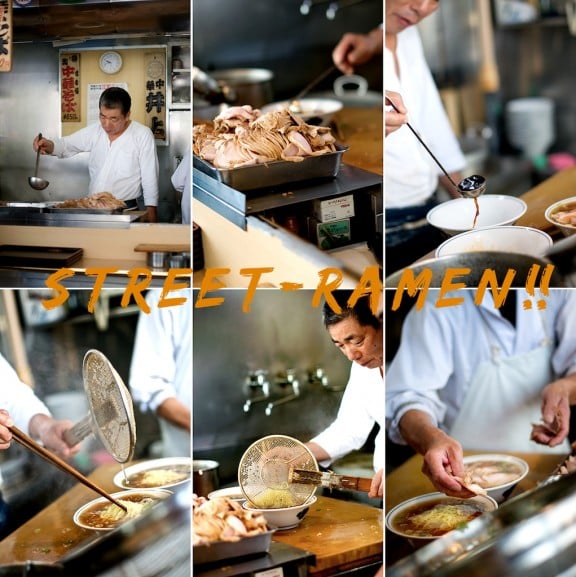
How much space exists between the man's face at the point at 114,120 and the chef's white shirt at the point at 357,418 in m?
1.04

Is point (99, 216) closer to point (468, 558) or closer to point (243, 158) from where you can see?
point (243, 158)

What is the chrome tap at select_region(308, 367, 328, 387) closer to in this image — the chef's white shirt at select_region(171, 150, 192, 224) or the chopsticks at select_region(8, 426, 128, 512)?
the chef's white shirt at select_region(171, 150, 192, 224)

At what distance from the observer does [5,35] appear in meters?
2.69

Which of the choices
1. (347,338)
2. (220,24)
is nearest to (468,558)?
(347,338)

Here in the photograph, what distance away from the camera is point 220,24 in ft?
8.71

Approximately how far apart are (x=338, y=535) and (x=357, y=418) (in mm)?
368

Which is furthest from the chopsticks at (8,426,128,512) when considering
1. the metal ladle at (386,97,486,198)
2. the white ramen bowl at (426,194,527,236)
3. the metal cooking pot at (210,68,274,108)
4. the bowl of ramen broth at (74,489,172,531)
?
the metal ladle at (386,97,486,198)

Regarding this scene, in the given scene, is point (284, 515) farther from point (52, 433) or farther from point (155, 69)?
point (155, 69)

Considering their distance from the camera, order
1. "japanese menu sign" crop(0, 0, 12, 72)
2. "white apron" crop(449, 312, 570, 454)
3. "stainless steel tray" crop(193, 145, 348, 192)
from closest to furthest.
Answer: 1. "stainless steel tray" crop(193, 145, 348, 192)
2. "japanese menu sign" crop(0, 0, 12, 72)
3. "white apron" crop(449, 312, 570, 454)

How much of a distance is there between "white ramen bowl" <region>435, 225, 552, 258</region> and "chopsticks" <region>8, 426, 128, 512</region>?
1288 millimetres

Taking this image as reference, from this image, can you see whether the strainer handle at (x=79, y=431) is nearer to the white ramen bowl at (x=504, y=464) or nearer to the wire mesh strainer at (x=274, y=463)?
the wire mesh strainer at (x=274, y=463)

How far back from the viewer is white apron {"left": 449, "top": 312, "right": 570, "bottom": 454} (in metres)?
2.79

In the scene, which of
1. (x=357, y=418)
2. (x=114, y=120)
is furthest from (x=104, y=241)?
(x=357, y=418)

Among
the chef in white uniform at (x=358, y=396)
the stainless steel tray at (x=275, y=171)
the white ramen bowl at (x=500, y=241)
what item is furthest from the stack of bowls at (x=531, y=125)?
the chef in white uniform at (x=358, y=396)
